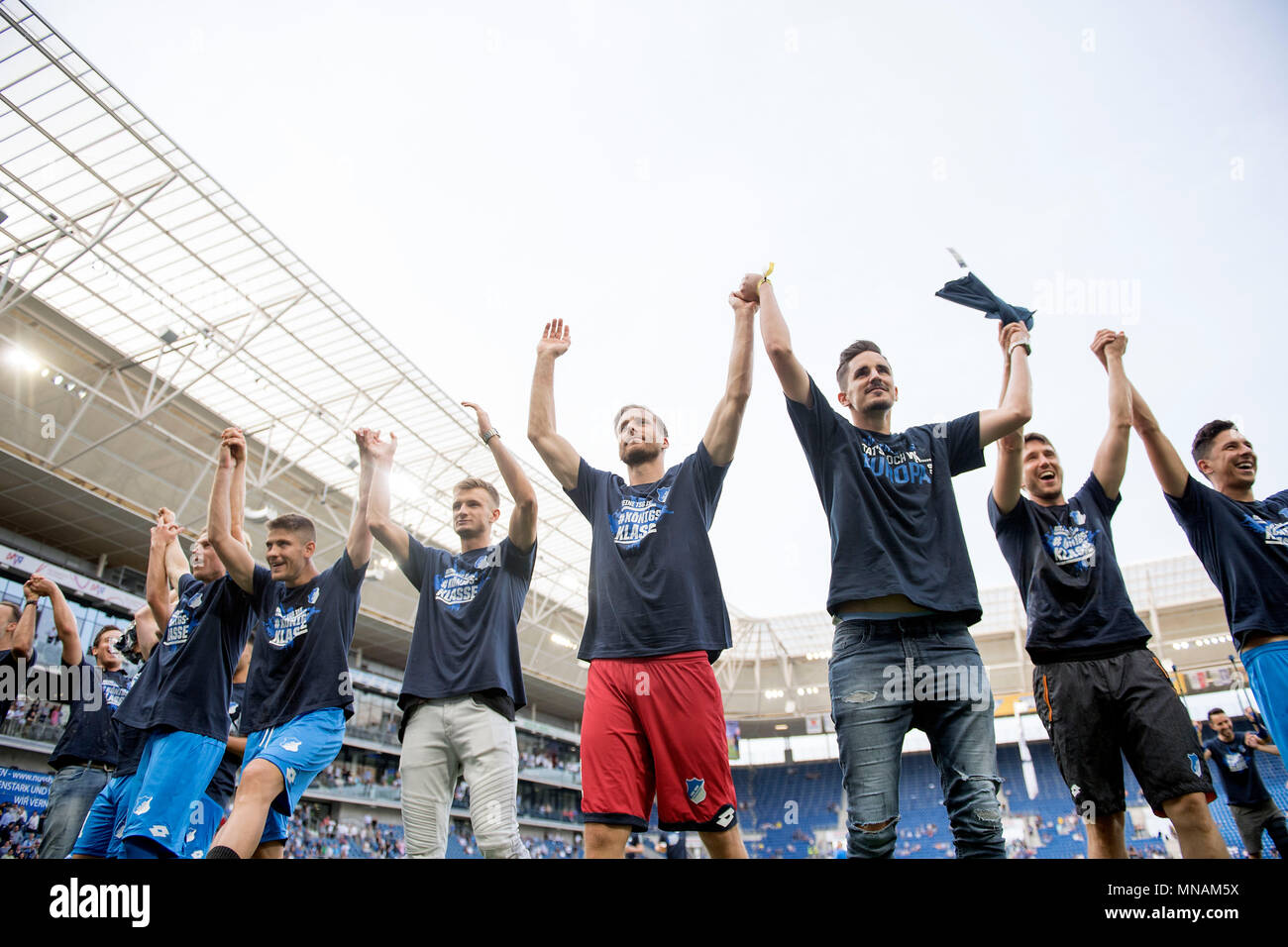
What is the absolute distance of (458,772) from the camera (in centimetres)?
392

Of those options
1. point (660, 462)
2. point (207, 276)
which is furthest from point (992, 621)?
point (660, 462)

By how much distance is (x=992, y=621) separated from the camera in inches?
1535

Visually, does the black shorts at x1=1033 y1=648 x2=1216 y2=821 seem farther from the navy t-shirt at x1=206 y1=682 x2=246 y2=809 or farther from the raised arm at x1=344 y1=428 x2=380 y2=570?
the navy t-shirt at x1=206 y1=682 x2=246 y2=809

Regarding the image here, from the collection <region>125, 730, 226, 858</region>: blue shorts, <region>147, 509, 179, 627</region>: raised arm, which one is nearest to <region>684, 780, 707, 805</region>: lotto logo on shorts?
<region>125, 730, 226, 858</region>: blue shorts

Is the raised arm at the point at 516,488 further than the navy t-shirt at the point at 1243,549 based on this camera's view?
Yes

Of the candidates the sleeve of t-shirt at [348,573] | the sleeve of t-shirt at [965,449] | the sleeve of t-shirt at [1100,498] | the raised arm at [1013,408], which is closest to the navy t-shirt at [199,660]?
the sleeve of t-shirt at [348,573]

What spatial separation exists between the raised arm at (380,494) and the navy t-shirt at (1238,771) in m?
7.05

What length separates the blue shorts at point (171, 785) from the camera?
3758 mm

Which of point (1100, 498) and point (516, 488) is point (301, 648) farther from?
point (1100, 498)

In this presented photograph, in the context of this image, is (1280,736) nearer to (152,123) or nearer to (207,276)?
(152,123)

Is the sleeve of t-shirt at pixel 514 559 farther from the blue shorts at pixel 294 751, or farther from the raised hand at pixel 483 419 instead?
the blue shorts at pixel 294 751

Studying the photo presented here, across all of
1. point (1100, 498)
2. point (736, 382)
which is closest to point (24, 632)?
point (736, 382)

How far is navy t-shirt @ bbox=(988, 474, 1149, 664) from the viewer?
359 centimetres
